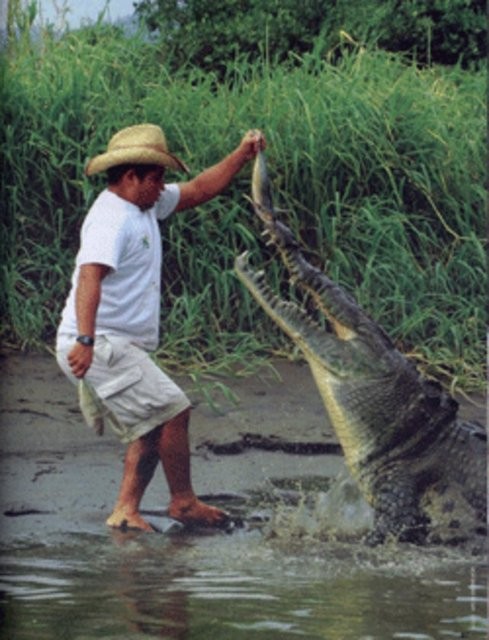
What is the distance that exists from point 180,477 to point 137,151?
116 centimetres

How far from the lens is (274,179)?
6.84m

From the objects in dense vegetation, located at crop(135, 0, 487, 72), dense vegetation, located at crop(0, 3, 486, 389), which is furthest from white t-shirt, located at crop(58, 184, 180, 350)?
dense vegetation, located at crop(135, 0, 487, 72)

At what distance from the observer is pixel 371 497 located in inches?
241

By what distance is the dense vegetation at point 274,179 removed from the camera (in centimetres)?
645

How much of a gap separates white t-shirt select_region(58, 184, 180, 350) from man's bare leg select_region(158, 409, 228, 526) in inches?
14.1

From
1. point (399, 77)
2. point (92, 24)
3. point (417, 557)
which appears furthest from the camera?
point (399, 77)

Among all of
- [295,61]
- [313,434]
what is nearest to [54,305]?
[313,434]

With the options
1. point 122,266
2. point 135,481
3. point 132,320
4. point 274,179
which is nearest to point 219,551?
point 135,481

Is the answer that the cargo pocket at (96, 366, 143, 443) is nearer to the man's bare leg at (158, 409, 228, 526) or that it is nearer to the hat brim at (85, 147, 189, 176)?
the man's bare leg at (158, 409, 228, 526)

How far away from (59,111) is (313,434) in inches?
69.9

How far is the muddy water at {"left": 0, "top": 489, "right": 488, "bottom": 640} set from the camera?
4840 mm

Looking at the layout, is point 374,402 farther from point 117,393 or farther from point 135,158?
point 135,158

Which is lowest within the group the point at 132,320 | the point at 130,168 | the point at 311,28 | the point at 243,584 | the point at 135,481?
the point at 243,584

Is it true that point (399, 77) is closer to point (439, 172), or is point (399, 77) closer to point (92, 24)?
point (439, 172)
